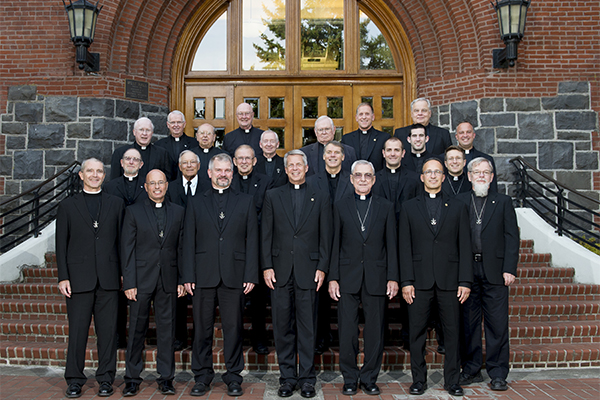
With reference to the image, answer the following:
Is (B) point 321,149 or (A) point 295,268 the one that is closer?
(A) point 295,268

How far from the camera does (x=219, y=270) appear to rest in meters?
4.36

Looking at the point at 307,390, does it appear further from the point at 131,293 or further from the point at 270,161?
the point at 270,161

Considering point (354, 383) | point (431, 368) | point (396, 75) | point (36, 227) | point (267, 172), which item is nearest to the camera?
point (354, 383)

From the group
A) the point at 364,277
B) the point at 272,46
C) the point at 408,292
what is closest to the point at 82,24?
the point at 272,46

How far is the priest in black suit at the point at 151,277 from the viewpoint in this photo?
14.2 feet

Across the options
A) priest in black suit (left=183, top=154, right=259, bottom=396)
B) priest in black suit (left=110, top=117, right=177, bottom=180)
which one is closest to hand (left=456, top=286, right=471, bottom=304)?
priest in black suit (left=183, top=154, right=259, bottom=396)

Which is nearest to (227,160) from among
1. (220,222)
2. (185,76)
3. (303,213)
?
(220,222)

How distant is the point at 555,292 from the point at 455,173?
208 cm

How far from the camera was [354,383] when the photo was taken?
168 inches

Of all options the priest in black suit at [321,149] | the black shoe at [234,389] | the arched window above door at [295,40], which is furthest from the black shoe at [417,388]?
the arched window above door at [295,40]

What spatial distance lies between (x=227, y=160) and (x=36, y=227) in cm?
382

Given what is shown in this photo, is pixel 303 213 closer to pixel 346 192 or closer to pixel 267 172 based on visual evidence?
pixel 346 192

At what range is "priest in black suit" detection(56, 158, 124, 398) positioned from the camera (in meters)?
4.30

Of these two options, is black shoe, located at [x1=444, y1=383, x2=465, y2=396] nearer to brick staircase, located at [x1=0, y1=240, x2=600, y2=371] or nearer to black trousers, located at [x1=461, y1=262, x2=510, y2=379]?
black trousers, located at [x1=461, y1=262, x2=510, y2=379]
